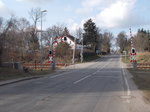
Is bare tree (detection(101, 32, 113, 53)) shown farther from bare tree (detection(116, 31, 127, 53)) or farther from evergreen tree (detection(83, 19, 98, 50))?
evergreen tree (detection(83, 19, 98, 50))

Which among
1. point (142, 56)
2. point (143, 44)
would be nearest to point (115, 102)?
point (142, 56)

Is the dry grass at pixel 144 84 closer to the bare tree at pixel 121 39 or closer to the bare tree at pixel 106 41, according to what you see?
the bare tree at pixel 121 39

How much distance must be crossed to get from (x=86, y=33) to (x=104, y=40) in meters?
41.5

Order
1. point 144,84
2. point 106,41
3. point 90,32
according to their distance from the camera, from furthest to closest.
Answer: point 106,41 → point 90,32 → point 144,84

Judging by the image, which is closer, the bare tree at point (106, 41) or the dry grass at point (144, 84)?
the dry grass at point (144, 84)

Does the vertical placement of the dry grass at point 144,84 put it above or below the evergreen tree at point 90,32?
below

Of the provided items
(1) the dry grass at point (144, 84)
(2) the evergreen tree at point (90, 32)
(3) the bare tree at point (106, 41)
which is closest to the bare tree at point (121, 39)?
(3) the bare tree at point (106, 41)

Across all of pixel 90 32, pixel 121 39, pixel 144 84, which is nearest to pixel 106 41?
pixel 121 39

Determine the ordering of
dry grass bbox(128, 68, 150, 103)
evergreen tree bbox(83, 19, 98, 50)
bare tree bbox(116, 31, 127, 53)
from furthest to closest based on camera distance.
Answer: bare tree bbox(116, 31, 127, 53) → evergreen tree bbox(83, 19, 98, 50) → dry grass bbox(128, 68, 150, 103)

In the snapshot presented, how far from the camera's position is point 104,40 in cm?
15312

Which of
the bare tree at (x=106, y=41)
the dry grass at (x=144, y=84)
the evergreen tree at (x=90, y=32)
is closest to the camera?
the dry grass at (x=144, y=84)

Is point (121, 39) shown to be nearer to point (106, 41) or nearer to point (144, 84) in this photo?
point (106, 41)

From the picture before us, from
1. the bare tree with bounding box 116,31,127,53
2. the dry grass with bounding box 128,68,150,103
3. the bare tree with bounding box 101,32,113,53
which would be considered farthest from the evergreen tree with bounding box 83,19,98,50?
the dry grass with bounding box 128,68,150,103

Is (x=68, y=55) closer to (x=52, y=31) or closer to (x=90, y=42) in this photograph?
(x=52, y=31)
